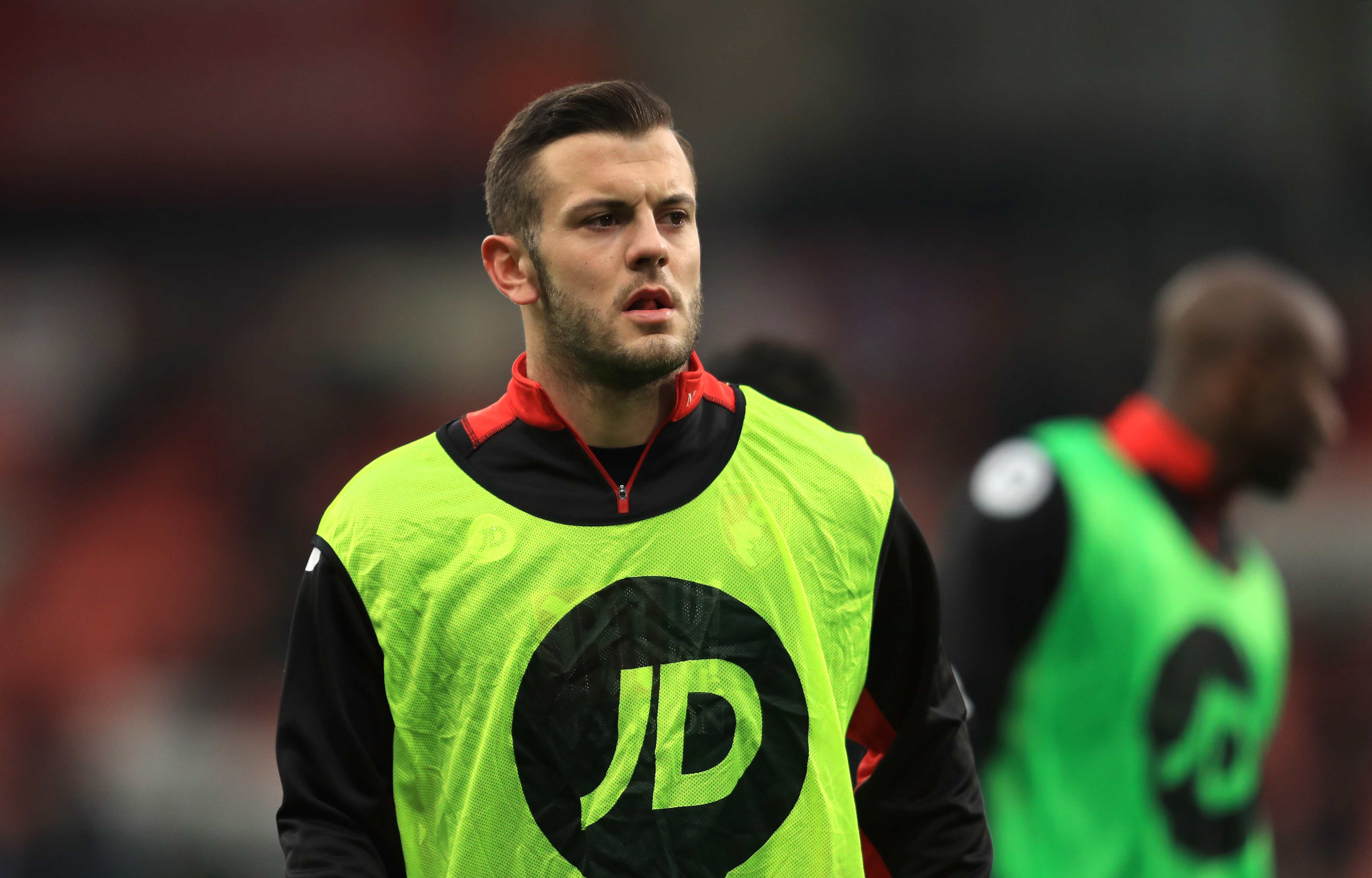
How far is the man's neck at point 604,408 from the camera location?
1715 mm

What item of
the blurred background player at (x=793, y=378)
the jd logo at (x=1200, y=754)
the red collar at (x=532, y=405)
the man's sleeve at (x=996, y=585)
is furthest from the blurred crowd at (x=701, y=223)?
the red collar at (x=532, y=405)

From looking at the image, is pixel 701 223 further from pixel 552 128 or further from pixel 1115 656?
pixel 552 128

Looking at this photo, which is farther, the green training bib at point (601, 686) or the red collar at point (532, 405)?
the red collar at point (532, 405)

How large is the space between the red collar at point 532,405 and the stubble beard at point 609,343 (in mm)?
55

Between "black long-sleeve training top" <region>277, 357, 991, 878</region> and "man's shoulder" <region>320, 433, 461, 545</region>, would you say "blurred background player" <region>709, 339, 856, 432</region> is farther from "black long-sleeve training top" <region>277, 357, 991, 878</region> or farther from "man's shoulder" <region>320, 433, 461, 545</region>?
"man's shoulder" <region>320, 433, 461, 545</region>

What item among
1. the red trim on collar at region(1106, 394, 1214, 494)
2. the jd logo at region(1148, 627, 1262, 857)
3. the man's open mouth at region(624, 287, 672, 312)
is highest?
the man's open mouth at region(624, 287, 672, 312)

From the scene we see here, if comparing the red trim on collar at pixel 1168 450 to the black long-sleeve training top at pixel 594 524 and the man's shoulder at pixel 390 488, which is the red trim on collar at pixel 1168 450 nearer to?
the black long-sleeve training top at pixel 594 524

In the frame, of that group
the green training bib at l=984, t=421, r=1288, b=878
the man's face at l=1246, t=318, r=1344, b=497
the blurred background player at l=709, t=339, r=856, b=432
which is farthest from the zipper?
the man's face at l=1246, t=318, r=1344, b=497

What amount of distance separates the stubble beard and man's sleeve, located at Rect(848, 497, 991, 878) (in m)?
0.34

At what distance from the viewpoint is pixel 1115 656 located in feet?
9.91

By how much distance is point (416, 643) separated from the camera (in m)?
1.61

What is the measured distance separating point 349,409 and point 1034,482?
6.33 meters

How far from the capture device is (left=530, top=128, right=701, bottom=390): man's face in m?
1.64

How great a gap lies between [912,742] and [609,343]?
1.97ft
